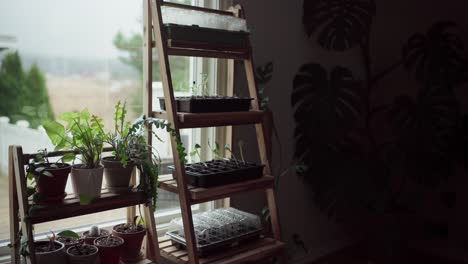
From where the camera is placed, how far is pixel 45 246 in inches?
57.7

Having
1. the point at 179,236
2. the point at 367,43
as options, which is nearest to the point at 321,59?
the point at 367,43

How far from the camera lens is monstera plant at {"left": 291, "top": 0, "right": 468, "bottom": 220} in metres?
2.53

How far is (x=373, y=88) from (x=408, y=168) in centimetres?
78

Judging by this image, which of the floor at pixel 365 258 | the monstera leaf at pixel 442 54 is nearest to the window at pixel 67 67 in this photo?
the floor at pixel 365 258

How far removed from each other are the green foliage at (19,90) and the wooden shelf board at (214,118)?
0.49 m

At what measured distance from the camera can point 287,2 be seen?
2439 mm

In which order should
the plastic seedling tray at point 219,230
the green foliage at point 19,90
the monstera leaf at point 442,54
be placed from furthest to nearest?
the monstera leaf at point 442,54, the plastic seedling tray at point 219,230, the green foliage at point 19,90

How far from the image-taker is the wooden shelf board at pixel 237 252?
172 centimetres

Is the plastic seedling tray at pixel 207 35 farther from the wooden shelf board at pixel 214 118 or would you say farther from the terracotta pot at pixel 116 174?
the terracotta pot at pixel 116 174

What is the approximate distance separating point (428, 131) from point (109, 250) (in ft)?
6.51

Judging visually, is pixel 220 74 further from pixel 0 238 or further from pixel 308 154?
pixel 0 238

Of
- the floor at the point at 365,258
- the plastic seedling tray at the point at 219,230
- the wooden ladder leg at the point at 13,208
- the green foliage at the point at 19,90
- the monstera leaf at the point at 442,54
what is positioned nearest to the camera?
the wooden ladder leg at the point at 13,208

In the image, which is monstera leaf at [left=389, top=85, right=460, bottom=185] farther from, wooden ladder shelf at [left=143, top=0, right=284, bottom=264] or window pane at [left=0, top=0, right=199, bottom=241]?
window pane at [left=0, top=0, right=199, bottom=241]

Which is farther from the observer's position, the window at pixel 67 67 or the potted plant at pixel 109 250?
the window at pixel 67 67
